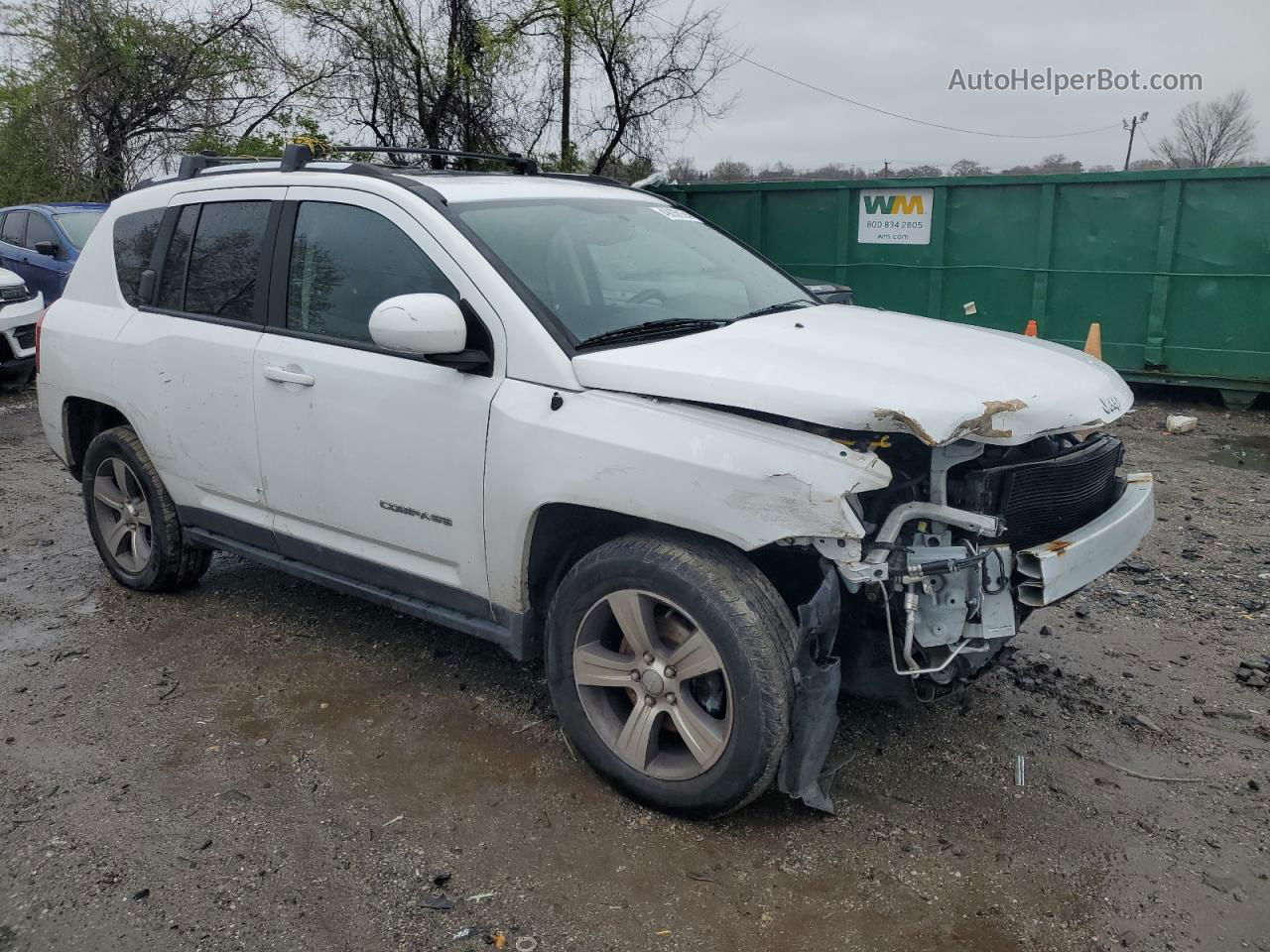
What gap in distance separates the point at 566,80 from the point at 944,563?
15194 millimetres

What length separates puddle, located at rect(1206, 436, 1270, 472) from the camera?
24.0ft

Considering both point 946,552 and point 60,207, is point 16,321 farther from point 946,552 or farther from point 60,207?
point 946,552

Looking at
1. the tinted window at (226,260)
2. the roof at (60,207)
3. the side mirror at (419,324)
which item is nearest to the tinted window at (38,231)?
the roof at (60,207)

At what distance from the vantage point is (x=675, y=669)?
2.97 meters

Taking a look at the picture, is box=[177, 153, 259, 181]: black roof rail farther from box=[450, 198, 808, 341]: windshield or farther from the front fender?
the front fender

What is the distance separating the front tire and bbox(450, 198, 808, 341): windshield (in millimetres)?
810

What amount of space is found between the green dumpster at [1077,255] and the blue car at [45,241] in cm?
778

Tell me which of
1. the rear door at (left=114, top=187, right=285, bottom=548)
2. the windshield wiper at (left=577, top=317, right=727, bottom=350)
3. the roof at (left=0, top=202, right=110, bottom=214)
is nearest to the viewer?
the windshield wiper at (left=577, top=317, right=727, bottom=350)

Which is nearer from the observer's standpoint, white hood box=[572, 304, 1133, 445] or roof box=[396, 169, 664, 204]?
white hood box=[572, 304, 1133, 445]

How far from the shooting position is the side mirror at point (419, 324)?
3047 mm

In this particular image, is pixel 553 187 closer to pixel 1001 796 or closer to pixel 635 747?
pixel 635 747

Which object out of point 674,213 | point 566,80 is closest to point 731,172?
point 566,80

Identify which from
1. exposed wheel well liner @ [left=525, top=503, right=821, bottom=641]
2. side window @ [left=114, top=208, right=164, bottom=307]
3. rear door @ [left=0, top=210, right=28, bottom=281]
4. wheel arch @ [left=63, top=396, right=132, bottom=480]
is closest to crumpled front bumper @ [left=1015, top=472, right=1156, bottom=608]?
exposed wheel well liner @ [left=525, top=503, right=821, bottom=641]

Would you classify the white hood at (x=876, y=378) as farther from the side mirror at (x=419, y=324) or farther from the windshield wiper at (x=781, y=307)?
the side mirror at (x=419, y=324)
